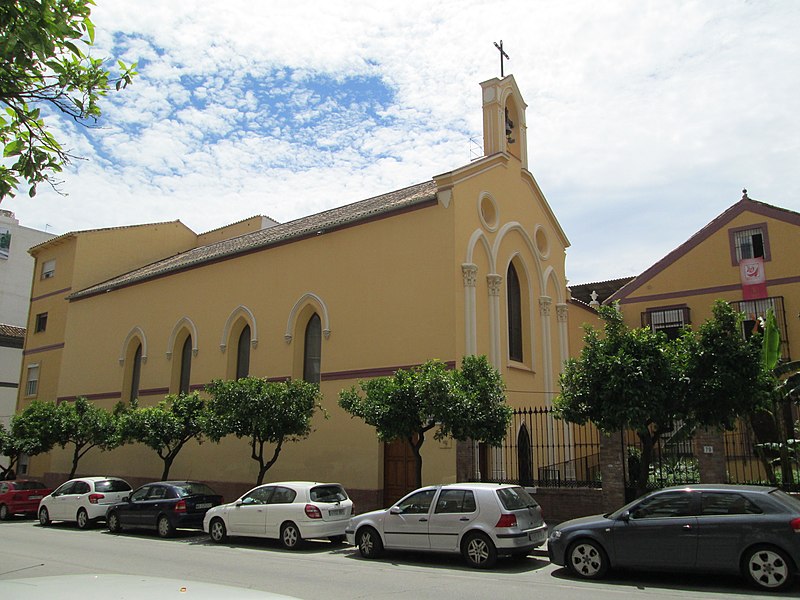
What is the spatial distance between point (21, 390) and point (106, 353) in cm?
816

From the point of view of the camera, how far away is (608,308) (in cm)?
1502

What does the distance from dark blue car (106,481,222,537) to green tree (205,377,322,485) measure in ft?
6.49

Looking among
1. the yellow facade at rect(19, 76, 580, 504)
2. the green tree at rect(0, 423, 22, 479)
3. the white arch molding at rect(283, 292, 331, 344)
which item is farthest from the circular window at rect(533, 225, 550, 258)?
the green tree at rect(0, 423, 22, 479)

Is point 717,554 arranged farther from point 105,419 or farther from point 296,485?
point 105,419

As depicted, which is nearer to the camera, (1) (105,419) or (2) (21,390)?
(1) (105,419)

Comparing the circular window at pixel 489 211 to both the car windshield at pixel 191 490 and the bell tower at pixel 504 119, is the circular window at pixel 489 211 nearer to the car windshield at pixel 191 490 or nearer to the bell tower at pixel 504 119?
the bell tower at pixel 504 119

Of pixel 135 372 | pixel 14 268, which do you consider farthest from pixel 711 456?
pixel 14 268

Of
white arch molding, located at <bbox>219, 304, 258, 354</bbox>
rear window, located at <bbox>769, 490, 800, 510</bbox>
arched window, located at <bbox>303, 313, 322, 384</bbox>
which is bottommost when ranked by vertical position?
rear window, located at <bbox>769, 490, 800, 510</bbox>

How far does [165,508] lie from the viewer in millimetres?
18062

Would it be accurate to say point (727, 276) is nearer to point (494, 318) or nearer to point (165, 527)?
point (494, 318)

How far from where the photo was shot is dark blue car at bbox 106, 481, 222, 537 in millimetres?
17953

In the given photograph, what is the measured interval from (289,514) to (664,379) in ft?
27.9

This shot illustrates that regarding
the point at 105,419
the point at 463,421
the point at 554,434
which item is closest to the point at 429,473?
the point at 463,421

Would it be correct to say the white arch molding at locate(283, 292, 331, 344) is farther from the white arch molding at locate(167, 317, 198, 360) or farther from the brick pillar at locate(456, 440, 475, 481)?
the brick pillar at locate(456, 440, 475, 481)
